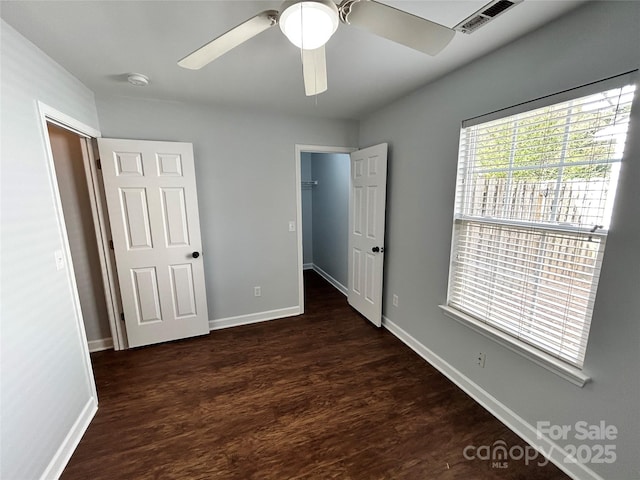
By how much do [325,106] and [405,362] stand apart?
2555 mm

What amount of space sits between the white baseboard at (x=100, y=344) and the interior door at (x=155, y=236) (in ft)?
0.77

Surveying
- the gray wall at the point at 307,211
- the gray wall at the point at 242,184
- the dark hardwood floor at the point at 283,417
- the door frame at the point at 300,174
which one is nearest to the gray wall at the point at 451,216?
the dark hardwood floor at the point at 283,417

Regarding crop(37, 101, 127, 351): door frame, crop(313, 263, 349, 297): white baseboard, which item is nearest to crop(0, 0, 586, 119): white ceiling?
crop(37, 101, 127, 351): door frame

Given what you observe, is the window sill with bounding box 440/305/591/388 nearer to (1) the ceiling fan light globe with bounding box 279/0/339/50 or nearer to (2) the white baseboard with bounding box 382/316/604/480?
(2) the white baseboard with bounding box 382/316/604/480

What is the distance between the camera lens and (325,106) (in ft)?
8.68

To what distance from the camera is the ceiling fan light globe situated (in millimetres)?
917

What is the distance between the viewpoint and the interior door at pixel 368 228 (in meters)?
2.72

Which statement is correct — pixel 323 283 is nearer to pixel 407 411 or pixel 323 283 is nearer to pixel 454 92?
pixel 407 411

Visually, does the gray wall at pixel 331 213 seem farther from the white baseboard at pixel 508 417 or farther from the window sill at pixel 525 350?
the window sill at pixel 525 350

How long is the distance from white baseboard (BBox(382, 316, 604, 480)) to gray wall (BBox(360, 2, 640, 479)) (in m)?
0.04

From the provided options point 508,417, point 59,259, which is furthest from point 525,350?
point 59,259

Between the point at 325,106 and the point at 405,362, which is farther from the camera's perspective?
the point at 325,106

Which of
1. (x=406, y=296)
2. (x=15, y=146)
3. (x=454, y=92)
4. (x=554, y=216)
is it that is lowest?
(x=406, y=296)

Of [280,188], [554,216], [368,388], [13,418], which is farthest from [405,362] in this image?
[13,418]
